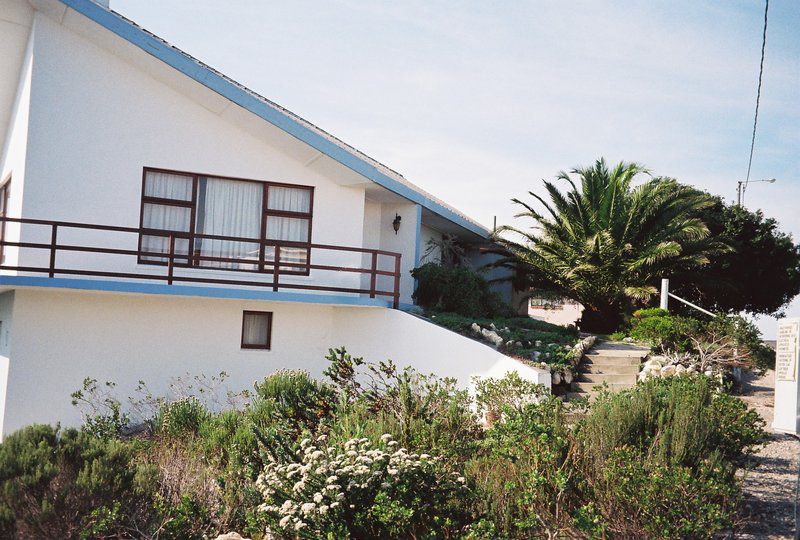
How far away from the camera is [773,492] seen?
9.32m

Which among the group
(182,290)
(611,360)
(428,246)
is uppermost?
(428,246)

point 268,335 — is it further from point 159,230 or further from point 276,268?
point 159,230

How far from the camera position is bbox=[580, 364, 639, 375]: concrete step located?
50.9ft

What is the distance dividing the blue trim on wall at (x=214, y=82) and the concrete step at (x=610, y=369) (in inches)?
221

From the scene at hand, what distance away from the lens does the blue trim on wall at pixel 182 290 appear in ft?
43.5

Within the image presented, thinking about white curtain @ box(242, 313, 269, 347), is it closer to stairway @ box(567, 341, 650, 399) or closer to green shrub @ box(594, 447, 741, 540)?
stairway @ box(567, 341, 650, 399)

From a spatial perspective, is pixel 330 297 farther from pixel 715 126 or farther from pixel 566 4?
pixel 715 126

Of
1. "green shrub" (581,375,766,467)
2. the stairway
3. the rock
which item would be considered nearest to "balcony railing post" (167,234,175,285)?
the stairway

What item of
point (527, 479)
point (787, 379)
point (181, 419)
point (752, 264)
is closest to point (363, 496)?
point (527, 479)

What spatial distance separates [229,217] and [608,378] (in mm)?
8350

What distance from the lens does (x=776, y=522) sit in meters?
8.32

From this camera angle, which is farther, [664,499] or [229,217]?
[229,217]

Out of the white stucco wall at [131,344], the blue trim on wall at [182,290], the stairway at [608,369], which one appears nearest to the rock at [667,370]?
the stairway at [608,369]

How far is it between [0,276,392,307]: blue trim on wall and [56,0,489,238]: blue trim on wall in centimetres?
266
